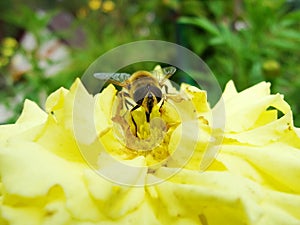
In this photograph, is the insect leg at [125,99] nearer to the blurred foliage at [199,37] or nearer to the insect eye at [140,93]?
the insect eye at [140,93]

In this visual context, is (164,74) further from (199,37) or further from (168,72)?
(199,37)

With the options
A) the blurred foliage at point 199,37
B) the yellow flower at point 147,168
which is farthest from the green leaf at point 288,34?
the yellow flower at point 147,168

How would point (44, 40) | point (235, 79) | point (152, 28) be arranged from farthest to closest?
point (152, 28) < point (44, 40) < point (235, 79)

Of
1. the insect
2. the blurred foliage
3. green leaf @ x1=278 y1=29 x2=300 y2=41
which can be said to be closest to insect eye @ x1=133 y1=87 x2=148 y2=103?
the insect

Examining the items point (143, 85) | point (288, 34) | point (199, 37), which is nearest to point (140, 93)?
point (143, 85)

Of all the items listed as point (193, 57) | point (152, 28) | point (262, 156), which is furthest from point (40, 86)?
point (262, 156)

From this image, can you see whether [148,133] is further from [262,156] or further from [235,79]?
[235,79]
